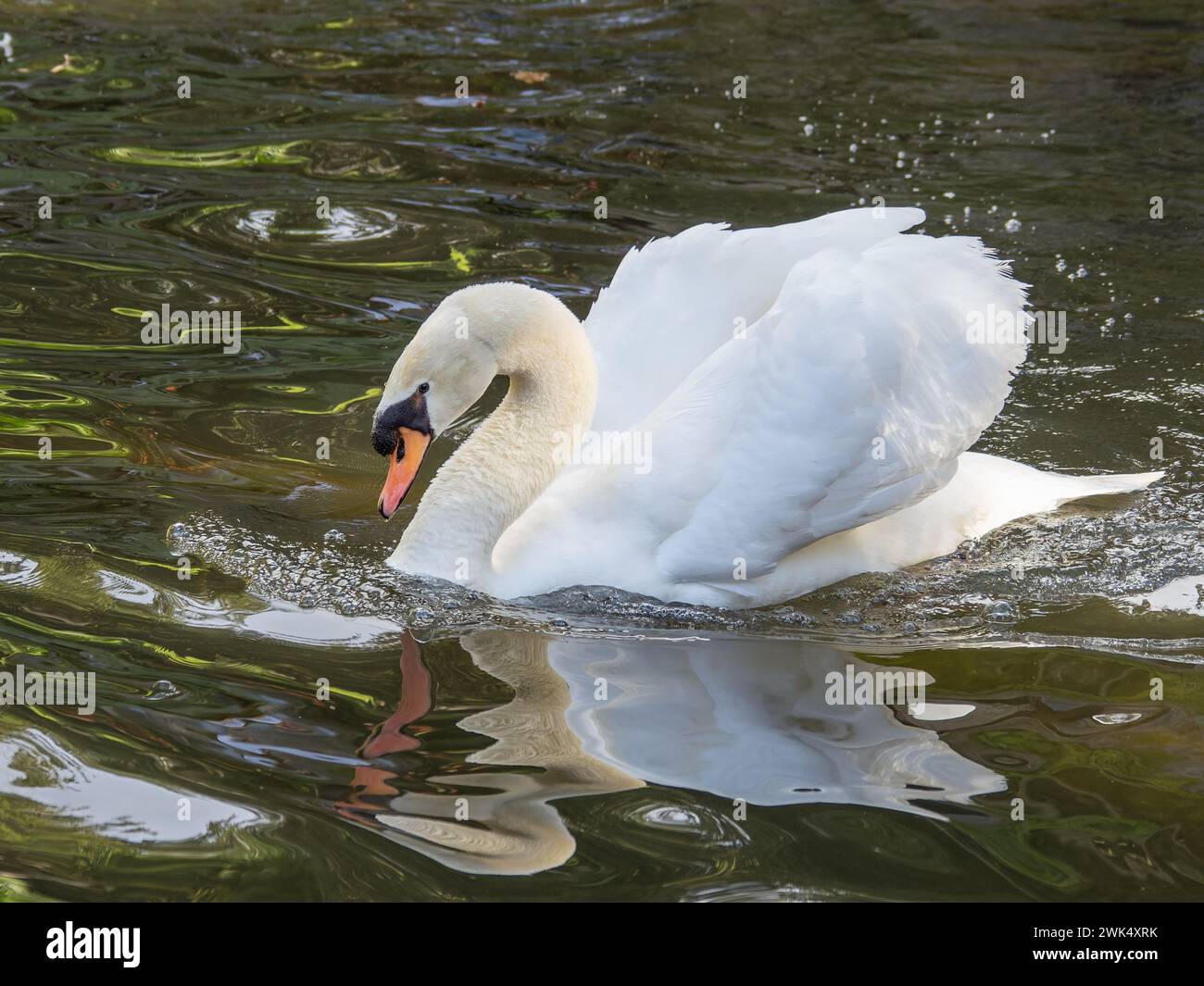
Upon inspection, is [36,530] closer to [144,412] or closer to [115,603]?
[115,603]

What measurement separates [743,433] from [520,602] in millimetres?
914

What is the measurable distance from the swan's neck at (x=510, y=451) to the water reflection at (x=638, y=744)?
459 millimetres

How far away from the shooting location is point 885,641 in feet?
16.5

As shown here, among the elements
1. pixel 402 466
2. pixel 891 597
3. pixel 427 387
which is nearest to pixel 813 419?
pixel 891 597

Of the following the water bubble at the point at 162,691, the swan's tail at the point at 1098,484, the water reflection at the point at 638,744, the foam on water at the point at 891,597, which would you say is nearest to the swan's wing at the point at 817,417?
the foam on water at the point at 891,597

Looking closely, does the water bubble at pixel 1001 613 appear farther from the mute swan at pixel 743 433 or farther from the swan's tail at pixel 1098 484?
the swan's tail at pixel 1098 484

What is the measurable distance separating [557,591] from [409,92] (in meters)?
Result: 6.99

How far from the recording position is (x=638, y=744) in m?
4.18

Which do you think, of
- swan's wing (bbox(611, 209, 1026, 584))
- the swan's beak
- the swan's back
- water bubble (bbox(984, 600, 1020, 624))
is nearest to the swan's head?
the swan's beak

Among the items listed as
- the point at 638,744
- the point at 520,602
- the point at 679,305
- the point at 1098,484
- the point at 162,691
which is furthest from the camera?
the point at 1098,484

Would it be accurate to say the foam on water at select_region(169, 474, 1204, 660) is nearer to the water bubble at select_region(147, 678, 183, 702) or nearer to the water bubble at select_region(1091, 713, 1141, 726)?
the water bubble at select_region(1091, 713, 1141, 726)

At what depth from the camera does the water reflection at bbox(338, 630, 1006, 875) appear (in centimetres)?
376

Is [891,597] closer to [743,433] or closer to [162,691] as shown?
[743,433]

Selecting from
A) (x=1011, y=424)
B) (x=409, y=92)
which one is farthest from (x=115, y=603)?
(x=409, y=92)
